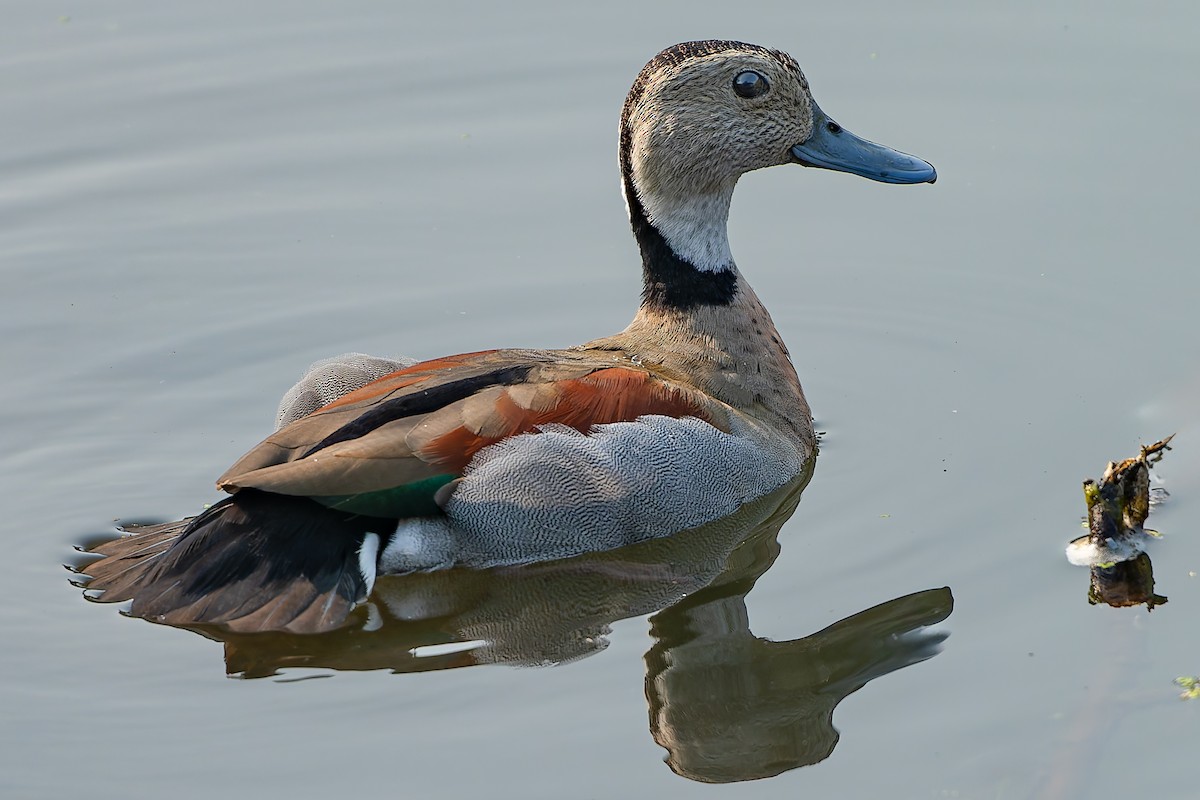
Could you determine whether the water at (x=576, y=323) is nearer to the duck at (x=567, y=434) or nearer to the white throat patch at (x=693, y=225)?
the duck at (x=567, y=434)

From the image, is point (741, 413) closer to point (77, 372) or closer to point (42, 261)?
point (77, 372)

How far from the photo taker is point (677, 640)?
23.4 ft

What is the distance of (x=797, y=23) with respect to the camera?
38.8ft

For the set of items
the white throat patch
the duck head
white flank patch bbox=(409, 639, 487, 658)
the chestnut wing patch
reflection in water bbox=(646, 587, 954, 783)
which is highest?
the duck head

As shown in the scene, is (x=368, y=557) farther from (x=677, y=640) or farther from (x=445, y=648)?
(x=677, y=640)

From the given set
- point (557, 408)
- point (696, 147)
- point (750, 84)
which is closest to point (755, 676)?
point (557, 408)

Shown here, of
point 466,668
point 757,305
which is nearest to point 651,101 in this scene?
→ point 757,305

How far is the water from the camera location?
6367 mm

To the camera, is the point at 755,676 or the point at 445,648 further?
the point at 445,648

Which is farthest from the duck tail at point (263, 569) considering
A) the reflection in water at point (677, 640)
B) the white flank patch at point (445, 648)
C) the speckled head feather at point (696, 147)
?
the speckled head feather at point (696, 147)

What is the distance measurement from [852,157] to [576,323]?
1.80 meters

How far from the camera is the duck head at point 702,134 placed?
26.9ft

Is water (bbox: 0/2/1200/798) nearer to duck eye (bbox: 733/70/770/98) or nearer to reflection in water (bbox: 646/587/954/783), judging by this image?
reflection in water (bbox: 646/587/954/783)

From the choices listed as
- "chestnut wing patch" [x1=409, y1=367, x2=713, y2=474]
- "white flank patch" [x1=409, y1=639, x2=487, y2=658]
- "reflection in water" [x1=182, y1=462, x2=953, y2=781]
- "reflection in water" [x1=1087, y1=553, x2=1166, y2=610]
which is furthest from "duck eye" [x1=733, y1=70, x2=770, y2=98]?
"white flank patch" [x1=409, y1=639, x2=487, y2=658]
